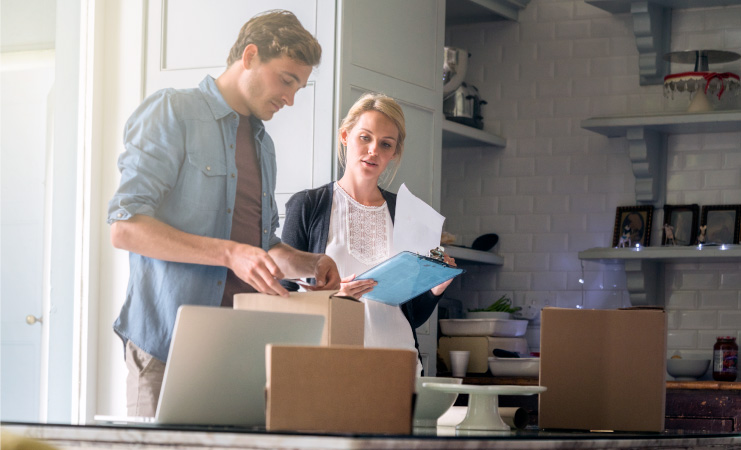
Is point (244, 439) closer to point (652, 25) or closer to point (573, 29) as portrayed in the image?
point (652, 25)

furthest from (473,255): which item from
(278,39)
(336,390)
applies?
(336,390)

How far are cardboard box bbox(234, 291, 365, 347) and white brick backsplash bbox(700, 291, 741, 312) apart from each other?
302 cm

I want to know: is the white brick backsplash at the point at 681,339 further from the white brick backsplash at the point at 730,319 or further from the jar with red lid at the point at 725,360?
the jar with red lid at the point at 725,360

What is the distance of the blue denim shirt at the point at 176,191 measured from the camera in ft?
9.11

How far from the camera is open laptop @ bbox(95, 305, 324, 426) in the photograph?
4.91 feet

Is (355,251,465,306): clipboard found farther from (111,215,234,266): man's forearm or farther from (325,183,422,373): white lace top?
(111,215,234,266): man's forearm

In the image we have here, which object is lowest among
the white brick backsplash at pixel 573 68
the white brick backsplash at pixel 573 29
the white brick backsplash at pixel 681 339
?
the white brick backsplash at pixel 681 339

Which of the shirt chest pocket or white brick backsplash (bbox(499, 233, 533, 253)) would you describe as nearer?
the shirt chest pocket

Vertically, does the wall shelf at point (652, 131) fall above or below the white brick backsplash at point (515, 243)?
above

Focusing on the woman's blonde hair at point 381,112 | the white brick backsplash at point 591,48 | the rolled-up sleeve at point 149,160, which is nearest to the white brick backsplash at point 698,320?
the white brick backsplash at point 591,48

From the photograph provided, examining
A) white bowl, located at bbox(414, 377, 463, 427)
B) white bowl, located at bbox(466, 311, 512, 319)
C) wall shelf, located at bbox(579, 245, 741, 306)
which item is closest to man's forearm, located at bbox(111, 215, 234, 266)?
white bowl, located at bbox(414, 377, 463, 427)

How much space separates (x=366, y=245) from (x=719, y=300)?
200cm

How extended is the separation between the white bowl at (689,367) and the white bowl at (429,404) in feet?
8.17

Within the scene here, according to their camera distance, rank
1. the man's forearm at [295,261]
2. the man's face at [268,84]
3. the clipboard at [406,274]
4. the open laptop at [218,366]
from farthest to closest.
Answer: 1. the man's face at [268,84]
2. the man's forearm at [295,261]
3. the clipboard at [406,274]
4. the open laptop at [218,366]
